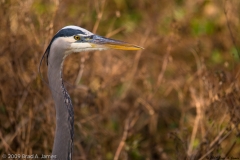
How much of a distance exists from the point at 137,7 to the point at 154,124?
251 cm

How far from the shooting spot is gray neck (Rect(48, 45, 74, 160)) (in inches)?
118

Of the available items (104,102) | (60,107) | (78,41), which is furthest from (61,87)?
(104,102)

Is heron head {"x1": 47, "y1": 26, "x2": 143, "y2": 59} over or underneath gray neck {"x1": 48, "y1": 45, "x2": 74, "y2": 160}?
over

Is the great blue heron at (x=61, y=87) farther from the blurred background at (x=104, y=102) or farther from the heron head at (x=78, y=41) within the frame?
the blurred background at (x=104, y=102)

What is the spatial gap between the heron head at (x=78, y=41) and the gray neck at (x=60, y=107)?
5cm

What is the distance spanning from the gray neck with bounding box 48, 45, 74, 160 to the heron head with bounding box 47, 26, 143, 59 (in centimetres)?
5

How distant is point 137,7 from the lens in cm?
740

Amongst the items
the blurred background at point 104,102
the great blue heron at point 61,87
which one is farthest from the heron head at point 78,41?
the blurred background at point 104,102

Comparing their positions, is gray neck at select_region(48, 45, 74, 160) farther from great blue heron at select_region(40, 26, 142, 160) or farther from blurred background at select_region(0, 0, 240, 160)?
blurred background at select_region(0, 0, 240, 160)

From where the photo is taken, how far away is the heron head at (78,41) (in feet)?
9.89

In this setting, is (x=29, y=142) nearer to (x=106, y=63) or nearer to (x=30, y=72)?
(x=30, y=72)

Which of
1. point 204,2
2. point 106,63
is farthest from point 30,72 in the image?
point 204,2

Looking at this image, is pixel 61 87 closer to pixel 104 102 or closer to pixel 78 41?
pixel 78 41

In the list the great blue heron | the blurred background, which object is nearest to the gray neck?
the great blue heron
